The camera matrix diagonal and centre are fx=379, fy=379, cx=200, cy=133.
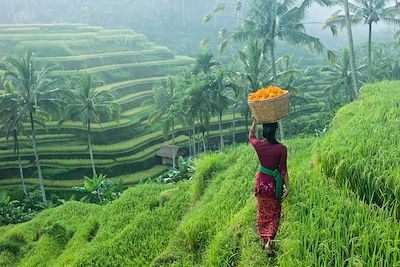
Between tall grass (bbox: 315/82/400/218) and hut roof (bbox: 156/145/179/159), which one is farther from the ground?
tall grass (bbox: 315/82/400/218)

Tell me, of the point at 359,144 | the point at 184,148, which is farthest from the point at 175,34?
the point at 359,144

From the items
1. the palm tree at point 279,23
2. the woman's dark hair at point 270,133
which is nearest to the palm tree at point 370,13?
the palm tree at point 279,23

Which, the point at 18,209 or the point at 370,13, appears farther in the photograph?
the point at 370,13

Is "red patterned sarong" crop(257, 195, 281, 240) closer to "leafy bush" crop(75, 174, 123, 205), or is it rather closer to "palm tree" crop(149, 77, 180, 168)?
"leafy bush" crop(75, 174, 123, 205)

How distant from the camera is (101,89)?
37156 millimetres

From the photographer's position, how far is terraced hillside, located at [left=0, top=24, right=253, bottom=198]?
26375mm

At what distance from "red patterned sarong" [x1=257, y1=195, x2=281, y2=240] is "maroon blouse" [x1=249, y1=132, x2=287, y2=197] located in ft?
0.24

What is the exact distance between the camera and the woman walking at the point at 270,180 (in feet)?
13.2

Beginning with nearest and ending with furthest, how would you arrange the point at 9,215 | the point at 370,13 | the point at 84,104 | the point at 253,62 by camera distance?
1. the point at 9,215
2. the point at 370,13
3. the point at 253,62
4. the point at 84,104

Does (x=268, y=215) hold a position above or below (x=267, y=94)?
below

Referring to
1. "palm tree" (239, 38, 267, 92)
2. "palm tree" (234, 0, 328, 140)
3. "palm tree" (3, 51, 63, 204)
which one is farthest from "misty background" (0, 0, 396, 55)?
"palm tree" (234, 0, 328, 140)

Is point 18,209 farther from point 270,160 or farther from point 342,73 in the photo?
point 342,73

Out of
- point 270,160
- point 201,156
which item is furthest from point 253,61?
point 270,160

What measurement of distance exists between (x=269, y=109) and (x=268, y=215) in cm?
114
